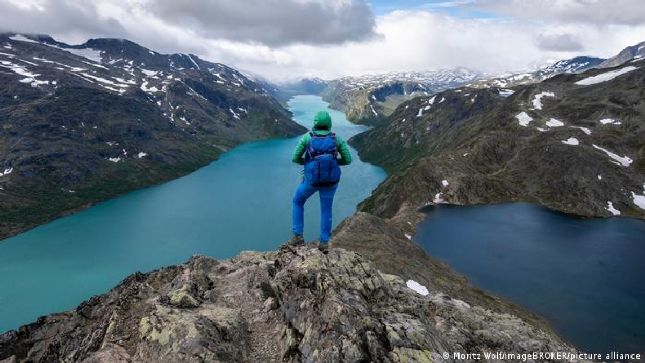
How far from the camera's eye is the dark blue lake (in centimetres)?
7288

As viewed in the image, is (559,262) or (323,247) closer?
(323,247)

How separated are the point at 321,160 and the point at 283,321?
26.9ft

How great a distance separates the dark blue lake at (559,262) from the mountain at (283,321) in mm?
56120

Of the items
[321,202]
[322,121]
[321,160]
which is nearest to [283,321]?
[321,202]

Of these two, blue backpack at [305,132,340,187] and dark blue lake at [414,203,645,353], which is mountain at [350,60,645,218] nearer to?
dark blue lake at [414,203,645,353]

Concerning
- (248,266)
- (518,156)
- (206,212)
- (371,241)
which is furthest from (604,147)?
(248,266)

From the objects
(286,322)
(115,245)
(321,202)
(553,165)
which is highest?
(321,202)

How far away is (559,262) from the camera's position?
97438 mm

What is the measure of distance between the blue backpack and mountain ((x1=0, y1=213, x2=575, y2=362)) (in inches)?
198

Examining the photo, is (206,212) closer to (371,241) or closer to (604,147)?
(371,241)

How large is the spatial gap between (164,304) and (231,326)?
4.38m

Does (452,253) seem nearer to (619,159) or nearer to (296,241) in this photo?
(296,241)

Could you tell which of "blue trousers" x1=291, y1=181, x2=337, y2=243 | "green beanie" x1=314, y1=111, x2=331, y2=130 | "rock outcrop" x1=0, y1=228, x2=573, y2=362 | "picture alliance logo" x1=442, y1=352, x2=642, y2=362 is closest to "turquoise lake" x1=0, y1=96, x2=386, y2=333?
"rock outcrop" x1=0, y1=228, x2=573, y2=362

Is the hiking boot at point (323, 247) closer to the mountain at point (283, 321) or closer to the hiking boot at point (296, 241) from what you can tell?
the mountain at point (283, 321)
